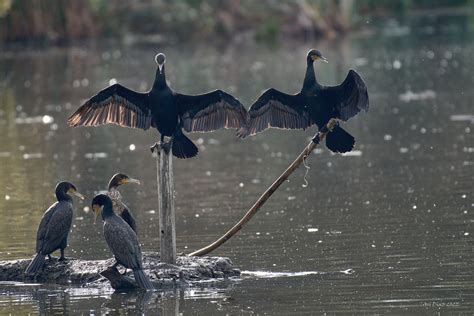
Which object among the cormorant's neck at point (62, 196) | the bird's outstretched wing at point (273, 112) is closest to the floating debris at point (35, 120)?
the cormorant's neck at point (62, 196)

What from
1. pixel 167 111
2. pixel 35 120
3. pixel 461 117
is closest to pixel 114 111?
pixel 167 111

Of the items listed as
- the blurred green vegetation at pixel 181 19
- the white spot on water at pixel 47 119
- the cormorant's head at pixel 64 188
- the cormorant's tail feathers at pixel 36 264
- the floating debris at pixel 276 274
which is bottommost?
the floating debris at pixel 276 274

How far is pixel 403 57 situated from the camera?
134 feet

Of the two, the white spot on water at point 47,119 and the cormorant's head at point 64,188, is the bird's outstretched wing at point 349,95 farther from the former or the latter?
the white spot on water at point 47,119

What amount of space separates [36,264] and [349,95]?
3.40 metres

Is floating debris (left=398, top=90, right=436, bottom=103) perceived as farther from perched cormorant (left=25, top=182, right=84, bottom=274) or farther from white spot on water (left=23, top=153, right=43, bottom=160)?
perched cormorant (left=25, top=182, right=84, bottom=274)

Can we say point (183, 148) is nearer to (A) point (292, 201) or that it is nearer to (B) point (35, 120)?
(A) point (292, 201)

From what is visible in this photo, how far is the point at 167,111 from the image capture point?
12320mm

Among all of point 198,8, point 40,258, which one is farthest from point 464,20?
point 40,258

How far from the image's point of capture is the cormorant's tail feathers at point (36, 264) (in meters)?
12.4

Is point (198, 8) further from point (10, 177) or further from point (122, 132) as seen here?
point (10, 177)

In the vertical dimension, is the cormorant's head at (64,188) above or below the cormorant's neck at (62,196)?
above

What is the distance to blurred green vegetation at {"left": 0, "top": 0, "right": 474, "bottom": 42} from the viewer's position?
Answer: 50.2 meters

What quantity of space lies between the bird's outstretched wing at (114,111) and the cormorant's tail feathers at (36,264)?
51.7 inches
